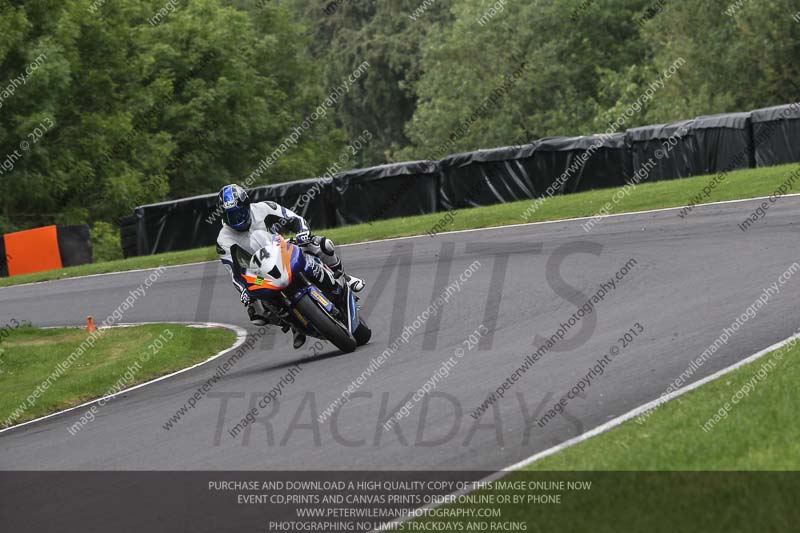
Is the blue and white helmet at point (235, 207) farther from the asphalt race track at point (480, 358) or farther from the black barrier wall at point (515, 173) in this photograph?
the black barrier wall at point (515, 173)

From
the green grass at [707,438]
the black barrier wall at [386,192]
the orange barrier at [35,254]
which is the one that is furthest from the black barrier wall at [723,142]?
the green grass at [707,438]

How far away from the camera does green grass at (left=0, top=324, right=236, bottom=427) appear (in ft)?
44.9

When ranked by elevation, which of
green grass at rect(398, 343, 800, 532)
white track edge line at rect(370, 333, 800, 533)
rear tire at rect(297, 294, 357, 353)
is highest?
green grass at rect(398, 343, 800, 532)

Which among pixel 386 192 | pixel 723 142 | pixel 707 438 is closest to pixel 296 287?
pixel 707 438

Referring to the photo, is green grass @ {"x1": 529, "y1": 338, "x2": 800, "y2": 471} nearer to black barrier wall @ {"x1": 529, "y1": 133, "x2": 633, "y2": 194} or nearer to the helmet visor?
the helmet visor

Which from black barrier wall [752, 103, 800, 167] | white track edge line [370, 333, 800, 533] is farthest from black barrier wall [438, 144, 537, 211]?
white track edge line [370, 333, 800, 533]

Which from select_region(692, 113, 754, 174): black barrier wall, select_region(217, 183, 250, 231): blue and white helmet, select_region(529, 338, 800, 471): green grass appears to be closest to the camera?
select_region(529, 338, 800, 471): green grass

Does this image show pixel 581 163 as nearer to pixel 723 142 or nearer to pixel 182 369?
pixel 723 142

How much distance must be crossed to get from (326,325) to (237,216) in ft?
4.67

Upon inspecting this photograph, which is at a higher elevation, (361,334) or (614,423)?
(614,423)

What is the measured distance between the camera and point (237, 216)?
12156mm

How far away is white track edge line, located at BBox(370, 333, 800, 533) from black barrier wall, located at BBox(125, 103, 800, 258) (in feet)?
51.9
